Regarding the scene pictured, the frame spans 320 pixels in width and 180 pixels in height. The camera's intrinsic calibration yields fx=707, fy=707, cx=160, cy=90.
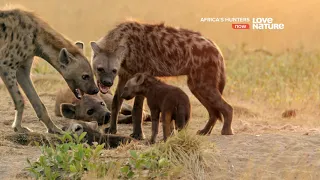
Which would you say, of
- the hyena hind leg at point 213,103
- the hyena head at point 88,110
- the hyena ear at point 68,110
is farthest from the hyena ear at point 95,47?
the hyena hind leg at point 213,103

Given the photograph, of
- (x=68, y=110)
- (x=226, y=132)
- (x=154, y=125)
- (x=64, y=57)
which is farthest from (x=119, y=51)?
(x=226, y=132)

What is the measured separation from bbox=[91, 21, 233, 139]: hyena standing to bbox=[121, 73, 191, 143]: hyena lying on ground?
0.33 metres

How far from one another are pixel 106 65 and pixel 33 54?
0.78 metres

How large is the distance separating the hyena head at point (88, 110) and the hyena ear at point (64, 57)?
0.99m

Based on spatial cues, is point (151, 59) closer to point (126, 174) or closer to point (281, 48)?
point (126, 174)

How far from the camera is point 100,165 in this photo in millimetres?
5363

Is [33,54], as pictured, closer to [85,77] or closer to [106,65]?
[85,77]

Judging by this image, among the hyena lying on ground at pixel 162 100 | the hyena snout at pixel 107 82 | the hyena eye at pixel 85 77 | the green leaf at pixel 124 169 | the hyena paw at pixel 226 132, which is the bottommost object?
the hyena paw at pixel 226 132

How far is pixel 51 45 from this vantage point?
Result: 7418 mm

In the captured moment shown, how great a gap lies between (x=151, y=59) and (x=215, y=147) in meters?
2.00

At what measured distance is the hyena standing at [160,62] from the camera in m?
7.63

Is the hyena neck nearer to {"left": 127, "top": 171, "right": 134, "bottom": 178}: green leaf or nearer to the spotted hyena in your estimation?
the spotted hyena

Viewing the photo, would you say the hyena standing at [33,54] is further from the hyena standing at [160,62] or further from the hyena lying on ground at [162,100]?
the hyena lying on ground at [162,100]

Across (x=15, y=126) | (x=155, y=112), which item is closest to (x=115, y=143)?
(x=155, y=112)
